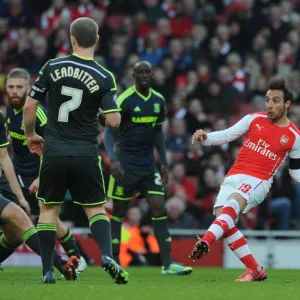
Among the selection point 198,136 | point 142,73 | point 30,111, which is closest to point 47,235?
point 30,111

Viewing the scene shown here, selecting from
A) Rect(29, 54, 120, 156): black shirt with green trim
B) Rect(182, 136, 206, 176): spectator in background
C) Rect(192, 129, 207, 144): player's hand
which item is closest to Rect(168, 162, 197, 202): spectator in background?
Rect(182, 136, 206, 176): spectator in background

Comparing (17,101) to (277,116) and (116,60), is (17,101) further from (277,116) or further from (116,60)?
(116,60)

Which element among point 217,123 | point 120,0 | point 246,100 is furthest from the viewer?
point 120,0

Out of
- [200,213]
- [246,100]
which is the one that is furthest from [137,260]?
[246,100]

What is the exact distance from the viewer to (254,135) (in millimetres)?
10773

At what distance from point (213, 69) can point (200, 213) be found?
14.2 ft

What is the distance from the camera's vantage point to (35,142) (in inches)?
368

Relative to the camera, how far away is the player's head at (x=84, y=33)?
892 cm

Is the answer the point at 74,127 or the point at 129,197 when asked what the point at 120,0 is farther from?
the point at 74,127

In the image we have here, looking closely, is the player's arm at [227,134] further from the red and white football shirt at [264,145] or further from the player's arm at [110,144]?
the player's arm at [110,144]

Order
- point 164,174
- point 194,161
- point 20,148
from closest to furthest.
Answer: point 20,148
point 164,174
point 194,161

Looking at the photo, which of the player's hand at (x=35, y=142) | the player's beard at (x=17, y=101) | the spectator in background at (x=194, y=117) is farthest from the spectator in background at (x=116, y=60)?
the player's hand at (x=35, y=142)

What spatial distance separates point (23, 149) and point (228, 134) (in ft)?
8.96

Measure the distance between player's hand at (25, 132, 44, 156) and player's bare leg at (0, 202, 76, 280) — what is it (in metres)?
0.91
